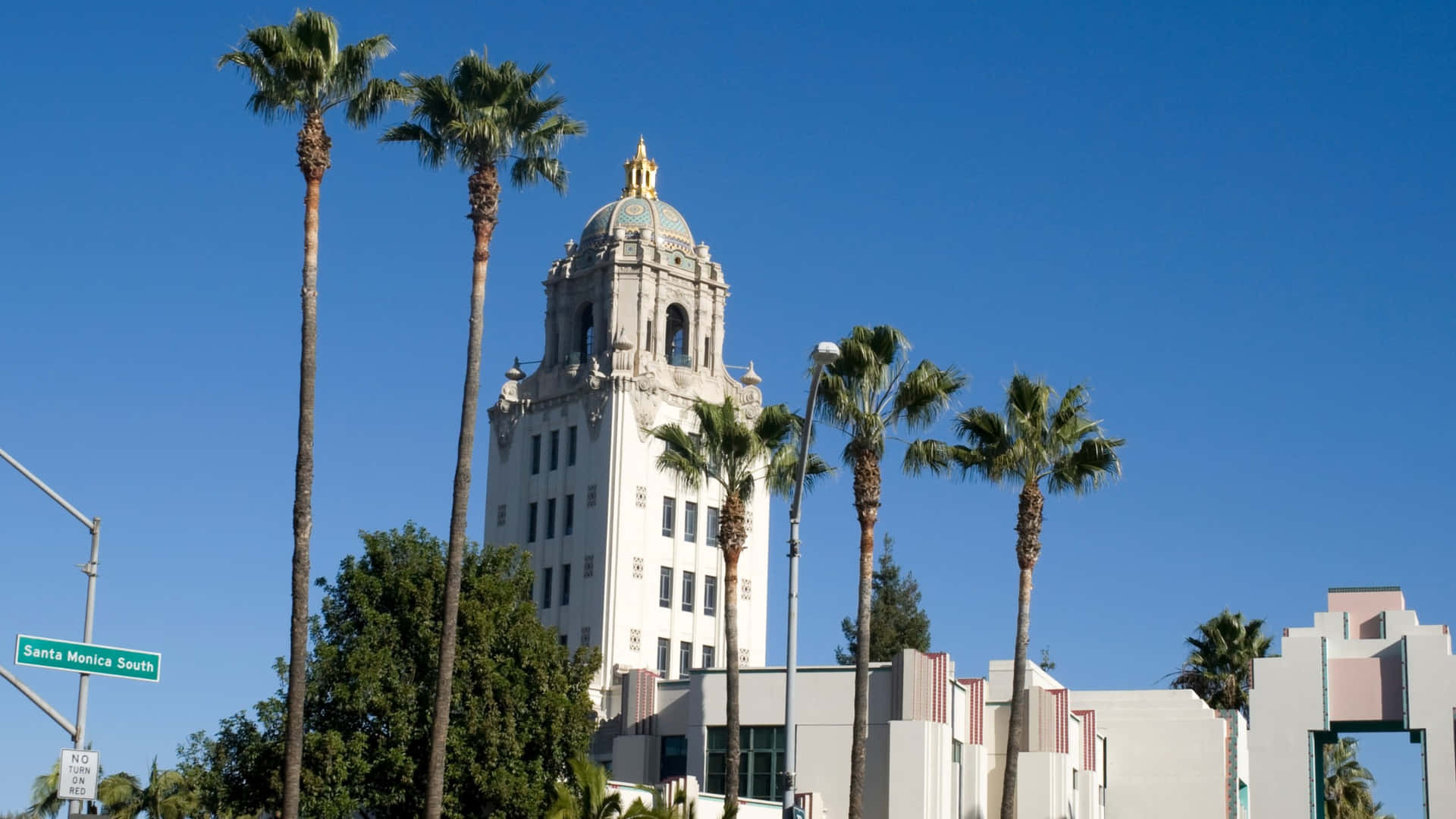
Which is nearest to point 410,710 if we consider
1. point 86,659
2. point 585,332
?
point 86,659

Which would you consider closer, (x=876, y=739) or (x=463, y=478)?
(x=463, y=478)

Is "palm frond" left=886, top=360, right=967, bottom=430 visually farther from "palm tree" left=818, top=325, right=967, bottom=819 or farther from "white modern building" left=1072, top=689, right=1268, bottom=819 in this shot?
"white modern building" left=1072, top=689, right=1268, bottom=819

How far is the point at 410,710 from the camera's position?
135ft

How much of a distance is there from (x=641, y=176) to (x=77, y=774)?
6362 centimetres

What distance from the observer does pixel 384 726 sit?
4094cm

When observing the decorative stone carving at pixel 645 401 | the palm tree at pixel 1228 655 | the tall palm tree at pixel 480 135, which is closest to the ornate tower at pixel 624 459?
the decorative stone carving at pixel 645 401

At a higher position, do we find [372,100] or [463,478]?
[372,100]

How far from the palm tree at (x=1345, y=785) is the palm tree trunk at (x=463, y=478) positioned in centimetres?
4714

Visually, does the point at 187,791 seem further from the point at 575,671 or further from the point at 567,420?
the point at 567,420

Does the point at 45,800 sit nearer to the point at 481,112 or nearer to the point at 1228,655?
the point at 481,112

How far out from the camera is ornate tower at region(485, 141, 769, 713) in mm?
77000

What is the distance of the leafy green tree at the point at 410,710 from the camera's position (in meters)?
40.0

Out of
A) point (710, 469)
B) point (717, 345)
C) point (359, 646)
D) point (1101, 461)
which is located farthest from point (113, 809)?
point (717, 345)

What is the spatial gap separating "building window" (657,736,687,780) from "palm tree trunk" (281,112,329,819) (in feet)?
63.8
